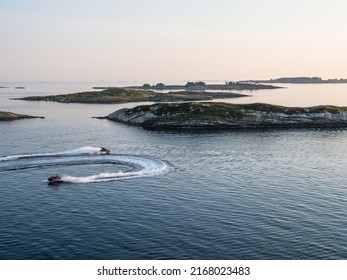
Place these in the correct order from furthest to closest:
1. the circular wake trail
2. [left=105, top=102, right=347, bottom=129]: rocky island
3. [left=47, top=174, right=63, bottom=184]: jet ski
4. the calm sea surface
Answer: [left=105, top=102, right=347, bottom=129]: rocky island < the circular wake trail < [left=47, top=174, right=63, bottom=184]: jet ski < the calm sea surface

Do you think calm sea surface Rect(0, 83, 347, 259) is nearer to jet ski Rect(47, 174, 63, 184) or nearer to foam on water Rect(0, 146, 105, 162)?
foam on water Rect(0, 146, 105, 162)

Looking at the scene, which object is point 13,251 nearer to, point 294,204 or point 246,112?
point 294,204

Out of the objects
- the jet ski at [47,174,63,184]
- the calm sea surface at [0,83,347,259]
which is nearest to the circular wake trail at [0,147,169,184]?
the calm sea surface at [0,83,347,259]

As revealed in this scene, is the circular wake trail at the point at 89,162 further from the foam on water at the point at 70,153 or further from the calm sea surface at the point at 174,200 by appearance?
the calm sea surface at the point at 174,200

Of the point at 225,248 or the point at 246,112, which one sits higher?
the point at 246,112
